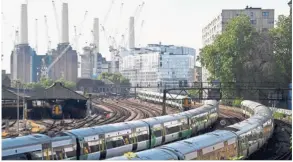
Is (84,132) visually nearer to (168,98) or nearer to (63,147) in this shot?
(63,147)

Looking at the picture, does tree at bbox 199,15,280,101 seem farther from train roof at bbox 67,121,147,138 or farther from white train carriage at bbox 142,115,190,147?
train roof at bbox 67,121,147,138

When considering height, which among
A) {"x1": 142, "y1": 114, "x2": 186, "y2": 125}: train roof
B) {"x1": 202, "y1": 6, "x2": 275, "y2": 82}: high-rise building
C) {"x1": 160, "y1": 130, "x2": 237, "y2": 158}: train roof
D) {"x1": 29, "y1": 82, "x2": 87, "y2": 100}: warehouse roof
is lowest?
{"x1": 160, "y1": 130, "x2": 237, "y2": 158}: train roof

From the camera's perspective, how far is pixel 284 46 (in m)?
55.9

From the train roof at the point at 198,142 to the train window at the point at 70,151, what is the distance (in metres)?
4.46

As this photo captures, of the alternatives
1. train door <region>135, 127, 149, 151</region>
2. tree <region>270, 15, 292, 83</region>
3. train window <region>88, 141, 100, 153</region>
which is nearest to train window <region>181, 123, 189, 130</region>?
train door <region>135, 127, 149, 151</region>

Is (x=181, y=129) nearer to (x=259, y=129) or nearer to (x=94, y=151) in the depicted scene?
(x=259, y=129)

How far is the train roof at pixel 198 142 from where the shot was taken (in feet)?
55.8

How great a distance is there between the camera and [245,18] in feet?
191

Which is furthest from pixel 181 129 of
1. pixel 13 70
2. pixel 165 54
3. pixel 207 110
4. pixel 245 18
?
pixel 13 70

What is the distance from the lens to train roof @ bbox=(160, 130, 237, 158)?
17.0 metres

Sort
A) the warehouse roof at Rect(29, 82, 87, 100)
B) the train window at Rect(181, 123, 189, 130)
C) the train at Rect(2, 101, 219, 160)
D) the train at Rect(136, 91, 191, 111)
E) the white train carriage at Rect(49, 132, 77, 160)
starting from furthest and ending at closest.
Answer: the train at Rect(136, 91, 191, 111)
the warehouse roof at Rect(29, 82, 87, 100)
the train window at Rect(181, 123, 189, 130)
the white train carriage at Rect(49, 132, 77, 160)
the train at Rect(2, 101, 219, 160)

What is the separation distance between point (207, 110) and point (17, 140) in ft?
76.5

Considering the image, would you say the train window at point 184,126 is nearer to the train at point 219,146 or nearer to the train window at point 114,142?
the train at point 219,146

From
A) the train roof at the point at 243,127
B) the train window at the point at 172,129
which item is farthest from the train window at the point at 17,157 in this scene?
the train window at the point at 172,129
